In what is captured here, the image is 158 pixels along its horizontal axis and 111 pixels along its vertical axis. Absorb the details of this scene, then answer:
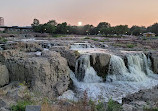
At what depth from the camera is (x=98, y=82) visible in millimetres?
14211

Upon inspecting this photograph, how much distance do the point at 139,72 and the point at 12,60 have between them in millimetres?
11694

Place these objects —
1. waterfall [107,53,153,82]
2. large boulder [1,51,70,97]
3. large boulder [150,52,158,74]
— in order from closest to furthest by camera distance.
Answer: large boulder [1,51,70,97] < waterfall [107,53,153,82] < large boulder [150,52,158,74]

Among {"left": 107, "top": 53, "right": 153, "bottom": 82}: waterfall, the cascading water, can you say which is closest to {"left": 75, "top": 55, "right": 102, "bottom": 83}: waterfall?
the cascading water

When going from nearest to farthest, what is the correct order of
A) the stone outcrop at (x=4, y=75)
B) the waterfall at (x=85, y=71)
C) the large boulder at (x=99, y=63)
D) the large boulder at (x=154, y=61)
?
the stone outcrop at (x=4, y=75), the waterfall at (x=85, y=71), the large boulder at (x=99, y=63), the large boulder at (x=154, y=61)

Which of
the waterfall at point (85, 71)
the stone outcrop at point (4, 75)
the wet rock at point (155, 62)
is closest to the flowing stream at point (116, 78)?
the waterfall at point (85, 71)

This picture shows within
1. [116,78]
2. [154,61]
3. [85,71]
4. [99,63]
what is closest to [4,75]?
[85,71]

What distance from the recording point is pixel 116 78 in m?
15.0

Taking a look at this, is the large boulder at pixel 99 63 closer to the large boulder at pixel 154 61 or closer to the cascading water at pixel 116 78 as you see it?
the cascading water at pixel 116 78

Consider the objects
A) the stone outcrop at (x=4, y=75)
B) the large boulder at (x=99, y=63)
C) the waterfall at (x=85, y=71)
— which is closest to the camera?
the stone outcrop at (x=4, y=75)

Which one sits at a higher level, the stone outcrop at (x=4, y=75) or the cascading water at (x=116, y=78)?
the stone outcrop at (x=4, y=75)

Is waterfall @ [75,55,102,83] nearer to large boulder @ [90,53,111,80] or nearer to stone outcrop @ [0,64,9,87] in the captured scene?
large boulder @ [90,53,111,80]

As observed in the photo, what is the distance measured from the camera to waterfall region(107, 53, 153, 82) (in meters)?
15.1

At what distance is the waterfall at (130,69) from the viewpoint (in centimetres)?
1507

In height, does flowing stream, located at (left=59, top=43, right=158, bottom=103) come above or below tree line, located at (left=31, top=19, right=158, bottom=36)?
below
